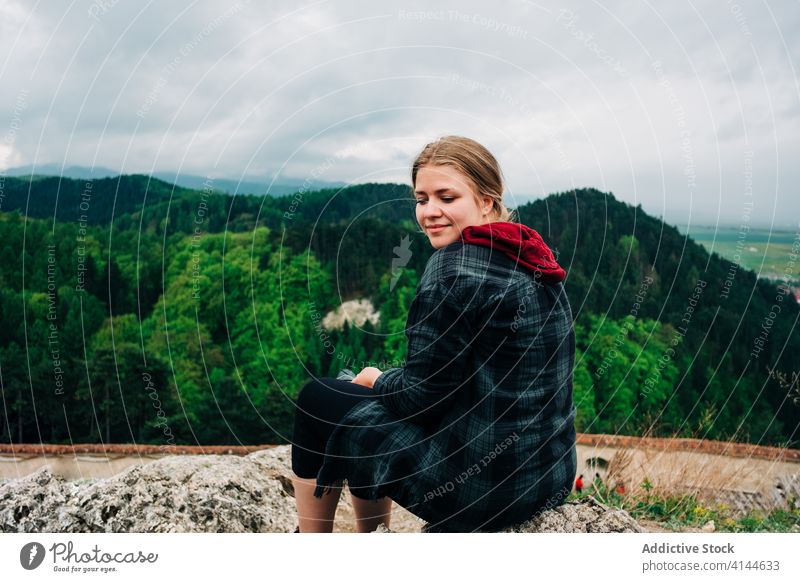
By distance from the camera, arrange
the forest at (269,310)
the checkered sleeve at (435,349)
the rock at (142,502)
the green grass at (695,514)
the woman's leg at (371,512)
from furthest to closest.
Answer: the forest at (269,310), the green grass at (695,514), the rock at (142,502), the woman's leg at (371,512), the checkered sleeve at (435,349)

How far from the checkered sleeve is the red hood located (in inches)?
8.3

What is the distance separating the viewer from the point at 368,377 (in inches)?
84.1

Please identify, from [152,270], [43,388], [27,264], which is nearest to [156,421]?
[43,388]

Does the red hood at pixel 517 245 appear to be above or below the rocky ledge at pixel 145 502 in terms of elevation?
above

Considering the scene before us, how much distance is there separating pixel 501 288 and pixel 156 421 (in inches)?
109

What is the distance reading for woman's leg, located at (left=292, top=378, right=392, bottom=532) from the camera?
6.66ft

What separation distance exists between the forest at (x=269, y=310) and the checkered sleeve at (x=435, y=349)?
147 cm

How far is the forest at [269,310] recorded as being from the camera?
3686 mm

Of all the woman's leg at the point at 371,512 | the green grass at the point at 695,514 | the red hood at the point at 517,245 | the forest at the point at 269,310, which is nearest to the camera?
the red hood at the point at 517,245

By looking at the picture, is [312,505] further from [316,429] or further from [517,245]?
[517,245]

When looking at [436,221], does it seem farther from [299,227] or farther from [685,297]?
[685,297]

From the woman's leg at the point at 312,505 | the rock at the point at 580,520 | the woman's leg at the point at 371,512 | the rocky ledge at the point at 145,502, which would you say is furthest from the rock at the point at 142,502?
the rock at the point at 580,520

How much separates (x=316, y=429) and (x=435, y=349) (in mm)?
558
